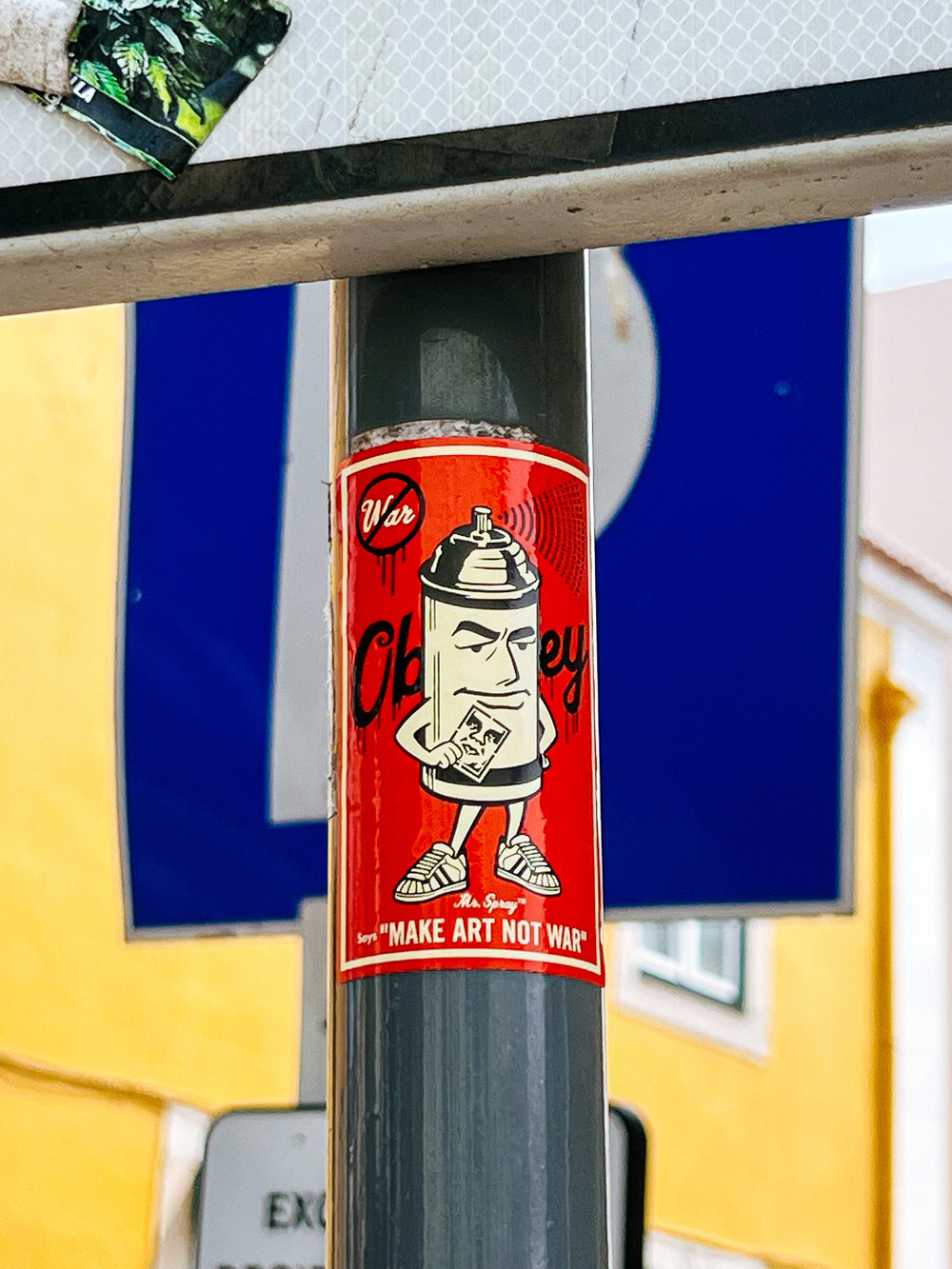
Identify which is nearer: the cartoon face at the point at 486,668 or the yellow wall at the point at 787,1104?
the cartoon face at the point at 486,668

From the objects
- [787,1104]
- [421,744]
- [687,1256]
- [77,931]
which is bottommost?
[687,1256]

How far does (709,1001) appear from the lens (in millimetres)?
9203

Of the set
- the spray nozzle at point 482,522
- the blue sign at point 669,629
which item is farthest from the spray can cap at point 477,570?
the blue sign at point 669,629

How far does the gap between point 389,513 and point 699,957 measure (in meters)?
6.96

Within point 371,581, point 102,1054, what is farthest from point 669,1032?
point 371,581

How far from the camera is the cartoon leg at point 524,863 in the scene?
2447mm

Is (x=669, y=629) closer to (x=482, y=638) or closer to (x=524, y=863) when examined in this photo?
(x=482, y=638)

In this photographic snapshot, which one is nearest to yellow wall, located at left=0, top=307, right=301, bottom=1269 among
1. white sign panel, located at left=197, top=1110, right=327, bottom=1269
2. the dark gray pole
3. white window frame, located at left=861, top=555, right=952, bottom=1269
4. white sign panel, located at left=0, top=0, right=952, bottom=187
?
white sign panel, located at left=197, top=1110, right=327, bottom=1269

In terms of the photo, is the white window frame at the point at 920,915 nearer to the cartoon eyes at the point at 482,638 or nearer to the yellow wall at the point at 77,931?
the yellow wall at the point at 77,931

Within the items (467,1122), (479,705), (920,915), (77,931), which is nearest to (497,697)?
(479,705)

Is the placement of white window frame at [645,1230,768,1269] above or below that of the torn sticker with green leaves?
below

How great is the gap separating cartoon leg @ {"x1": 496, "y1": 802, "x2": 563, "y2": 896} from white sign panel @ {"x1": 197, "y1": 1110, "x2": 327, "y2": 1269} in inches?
60.1

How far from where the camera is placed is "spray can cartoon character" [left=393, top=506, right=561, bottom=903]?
2.46 metres

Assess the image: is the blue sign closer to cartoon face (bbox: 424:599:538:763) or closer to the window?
cartoon face (bbox: 424:599:538:763)
